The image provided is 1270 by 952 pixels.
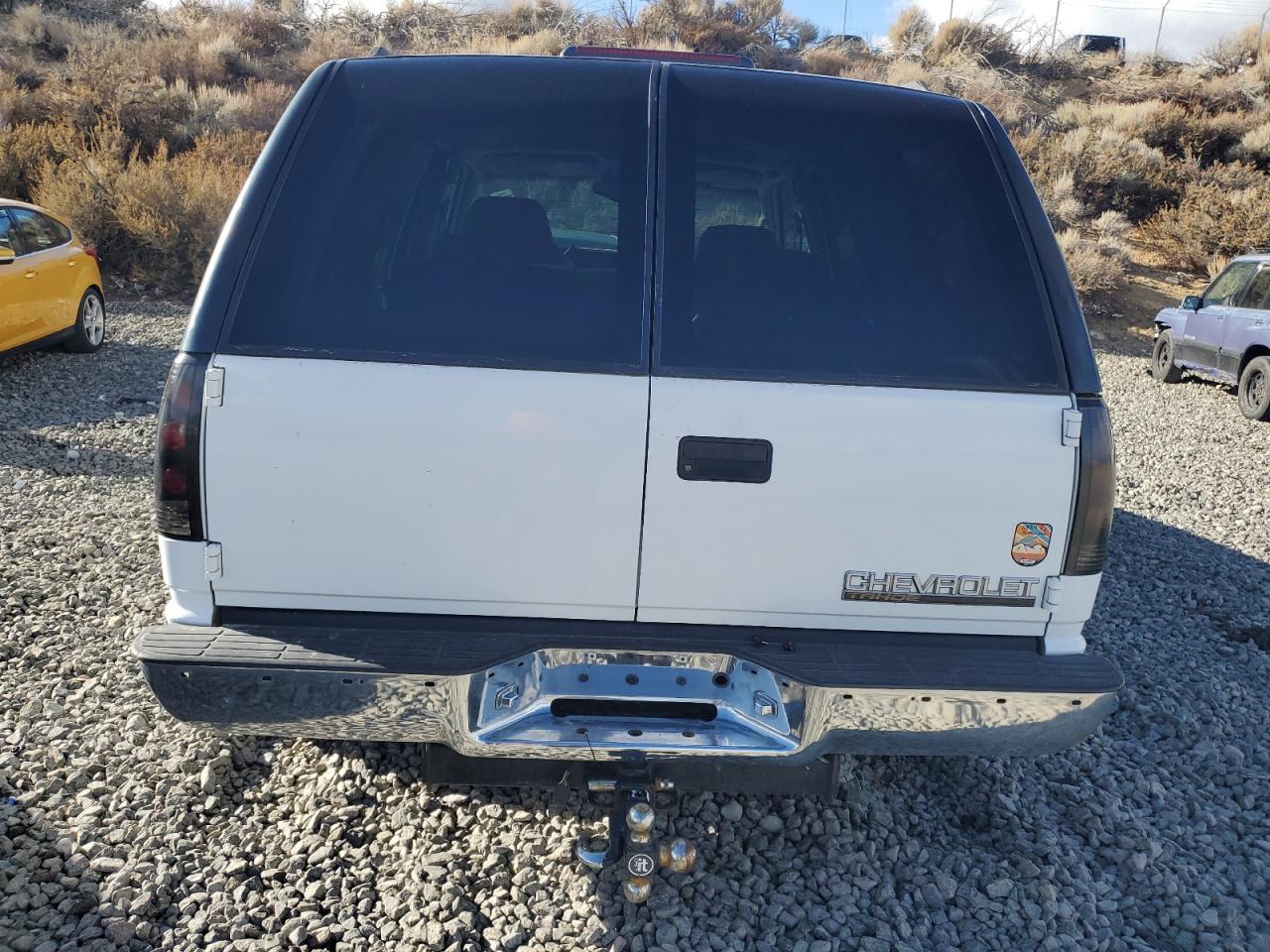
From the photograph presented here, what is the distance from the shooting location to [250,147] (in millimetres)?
16906

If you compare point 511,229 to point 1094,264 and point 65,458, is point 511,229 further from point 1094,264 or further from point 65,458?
point 1094,264

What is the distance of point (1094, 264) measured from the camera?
52.2ft

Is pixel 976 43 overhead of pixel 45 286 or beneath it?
overhead

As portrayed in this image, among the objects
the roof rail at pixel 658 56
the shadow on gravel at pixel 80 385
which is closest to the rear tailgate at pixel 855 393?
the roof rail at pixel 658 56

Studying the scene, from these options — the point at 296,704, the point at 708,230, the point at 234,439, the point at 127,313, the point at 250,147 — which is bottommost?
the point at 127,313

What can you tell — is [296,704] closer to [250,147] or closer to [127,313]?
[127,313]

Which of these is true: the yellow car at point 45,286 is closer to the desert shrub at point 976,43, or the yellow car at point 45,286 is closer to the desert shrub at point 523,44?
the desert shrub at point 523,44

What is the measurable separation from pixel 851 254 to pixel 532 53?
21.9m

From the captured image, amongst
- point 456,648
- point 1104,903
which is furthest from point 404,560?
point 1104,903

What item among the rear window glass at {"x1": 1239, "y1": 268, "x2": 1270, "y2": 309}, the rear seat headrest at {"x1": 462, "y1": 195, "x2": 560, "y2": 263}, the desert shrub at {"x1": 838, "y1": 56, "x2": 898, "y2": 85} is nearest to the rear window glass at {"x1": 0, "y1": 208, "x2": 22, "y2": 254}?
the rear seat headrest at {"x1": 462, "y1": 195, "x2": 560, "y2": 263}

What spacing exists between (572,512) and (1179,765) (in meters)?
2.74

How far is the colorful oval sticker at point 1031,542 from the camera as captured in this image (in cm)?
233

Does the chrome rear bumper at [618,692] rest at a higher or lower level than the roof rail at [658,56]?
lower

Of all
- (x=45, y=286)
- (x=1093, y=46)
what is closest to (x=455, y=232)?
(x=45, y=286)
